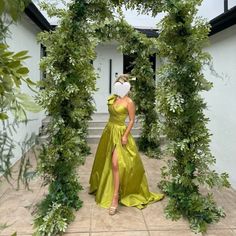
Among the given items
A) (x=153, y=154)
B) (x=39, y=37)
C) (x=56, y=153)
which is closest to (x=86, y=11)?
(x=39, y=37)

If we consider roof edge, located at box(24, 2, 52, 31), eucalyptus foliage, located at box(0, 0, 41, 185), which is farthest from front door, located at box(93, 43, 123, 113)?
eucalyptus foliage, located at box(0, 0, 41, 185)

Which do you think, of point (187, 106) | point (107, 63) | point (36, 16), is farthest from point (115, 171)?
point (107, 63)

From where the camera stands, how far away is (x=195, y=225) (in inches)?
144

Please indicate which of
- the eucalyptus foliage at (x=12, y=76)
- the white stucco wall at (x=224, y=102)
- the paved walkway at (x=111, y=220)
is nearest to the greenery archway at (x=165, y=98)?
the paved walkway at (x=111, y=220)

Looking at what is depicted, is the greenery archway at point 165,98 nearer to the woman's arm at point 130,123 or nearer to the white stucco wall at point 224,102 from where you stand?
the woman's arm at point 130,123

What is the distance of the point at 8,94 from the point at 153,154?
6.78 m

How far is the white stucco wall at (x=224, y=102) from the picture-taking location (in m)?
4.98

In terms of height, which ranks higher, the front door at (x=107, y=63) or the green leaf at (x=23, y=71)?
the front door at (x=107, y=63)

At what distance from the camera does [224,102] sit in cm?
536

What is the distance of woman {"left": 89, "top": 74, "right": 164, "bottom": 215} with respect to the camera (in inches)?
170

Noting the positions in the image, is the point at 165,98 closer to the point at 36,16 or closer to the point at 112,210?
the point at 112,210

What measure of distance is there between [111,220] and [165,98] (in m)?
1.68

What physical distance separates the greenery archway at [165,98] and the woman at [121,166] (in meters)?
0.51

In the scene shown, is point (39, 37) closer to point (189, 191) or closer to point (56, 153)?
point (56, 153)
